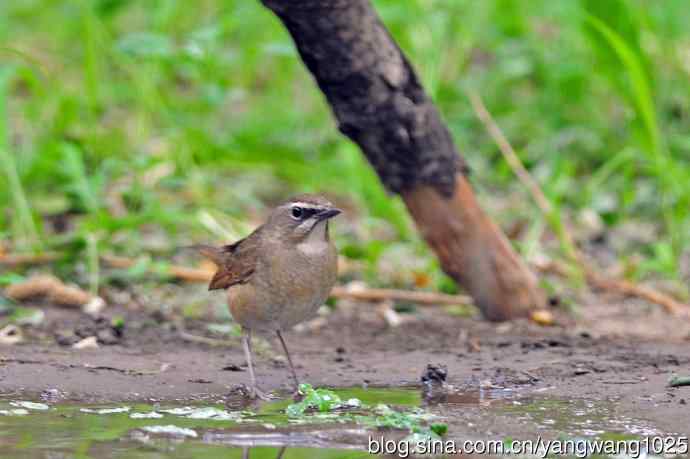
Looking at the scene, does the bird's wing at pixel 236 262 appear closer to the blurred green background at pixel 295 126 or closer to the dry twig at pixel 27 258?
the blurred green background at pixel 295 126

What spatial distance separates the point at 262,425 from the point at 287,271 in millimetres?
1176

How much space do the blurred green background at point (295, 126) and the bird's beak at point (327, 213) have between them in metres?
1.90

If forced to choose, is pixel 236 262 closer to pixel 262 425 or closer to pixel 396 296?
pixel 262 425

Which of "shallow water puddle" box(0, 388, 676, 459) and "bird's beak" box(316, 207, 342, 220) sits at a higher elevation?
"bird's beak" box(316, 207, 342, 220)

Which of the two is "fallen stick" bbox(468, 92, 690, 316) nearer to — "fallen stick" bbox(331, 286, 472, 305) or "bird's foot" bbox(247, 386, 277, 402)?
"fallen stick" bbox(331, 286, 472, 305)

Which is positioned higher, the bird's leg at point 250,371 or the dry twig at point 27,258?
the dry twig at point 27,258

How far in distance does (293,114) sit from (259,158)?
0.86 m

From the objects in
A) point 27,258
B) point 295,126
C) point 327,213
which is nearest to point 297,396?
point 327,213

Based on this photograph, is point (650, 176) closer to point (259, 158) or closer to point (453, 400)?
point (259, 158)

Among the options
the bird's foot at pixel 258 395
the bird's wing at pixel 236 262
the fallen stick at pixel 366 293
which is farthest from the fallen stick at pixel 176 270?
the bird's foot at pixel 258 395

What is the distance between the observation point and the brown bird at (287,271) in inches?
233

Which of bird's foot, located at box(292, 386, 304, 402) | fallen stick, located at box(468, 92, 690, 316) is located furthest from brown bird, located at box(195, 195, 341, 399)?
fallen stick, located at box(468, 92, 690, 316)

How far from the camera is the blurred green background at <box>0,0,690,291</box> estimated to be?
778 centimetres

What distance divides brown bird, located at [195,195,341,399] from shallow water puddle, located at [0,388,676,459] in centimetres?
56
